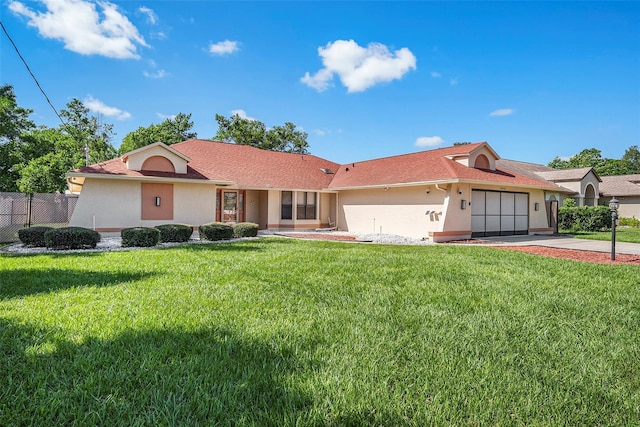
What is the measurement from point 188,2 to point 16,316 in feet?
37.8

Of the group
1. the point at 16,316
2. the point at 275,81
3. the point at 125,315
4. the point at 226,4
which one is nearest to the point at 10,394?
the point at 125,315

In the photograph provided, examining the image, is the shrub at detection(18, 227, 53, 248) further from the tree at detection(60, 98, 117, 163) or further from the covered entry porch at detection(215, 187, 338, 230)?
the tree at detection(60, 98, 117, 163)

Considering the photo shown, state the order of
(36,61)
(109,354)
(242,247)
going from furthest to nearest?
(36,61)
(242,247)
(109,354)

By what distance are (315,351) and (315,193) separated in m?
18.5

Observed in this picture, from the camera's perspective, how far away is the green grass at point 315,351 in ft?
7.83

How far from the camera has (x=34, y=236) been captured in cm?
1145

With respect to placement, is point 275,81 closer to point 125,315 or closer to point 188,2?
point 188,2

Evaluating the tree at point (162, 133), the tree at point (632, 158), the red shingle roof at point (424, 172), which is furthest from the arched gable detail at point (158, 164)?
the tree at point (632, 158)

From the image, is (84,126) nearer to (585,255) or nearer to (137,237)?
(137,237)

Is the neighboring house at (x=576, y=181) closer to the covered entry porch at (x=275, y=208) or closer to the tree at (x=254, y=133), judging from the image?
the covered entry porch at (x=275, y=208)

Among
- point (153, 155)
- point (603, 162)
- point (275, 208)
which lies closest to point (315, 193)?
point (275, 208)

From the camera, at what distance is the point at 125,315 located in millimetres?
4266

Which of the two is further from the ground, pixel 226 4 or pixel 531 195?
pixel 226 4

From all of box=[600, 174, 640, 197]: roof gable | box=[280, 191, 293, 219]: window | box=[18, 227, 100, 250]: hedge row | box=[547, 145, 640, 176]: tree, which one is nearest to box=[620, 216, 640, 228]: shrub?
box=[600, 174, 640, 197]: roof gable
